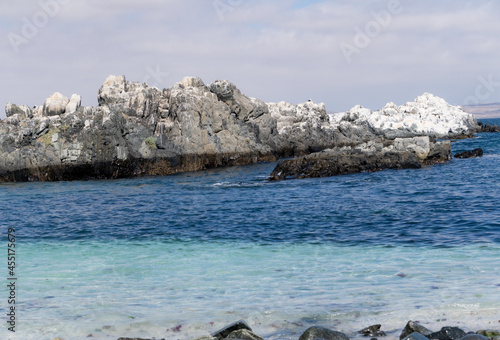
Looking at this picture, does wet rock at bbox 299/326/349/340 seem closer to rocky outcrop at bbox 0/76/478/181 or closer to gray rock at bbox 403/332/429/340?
gray rock at bbox 403/332/429/340

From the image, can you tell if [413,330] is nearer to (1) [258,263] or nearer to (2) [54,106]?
(1) [258,263]

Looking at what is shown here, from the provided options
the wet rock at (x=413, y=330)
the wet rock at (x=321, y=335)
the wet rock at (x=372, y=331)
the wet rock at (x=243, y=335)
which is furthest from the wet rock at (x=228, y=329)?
the wet rock at (x=413, y=330)

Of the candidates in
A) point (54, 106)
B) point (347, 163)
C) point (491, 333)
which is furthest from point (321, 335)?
point (54, 106)

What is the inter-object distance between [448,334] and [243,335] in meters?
3.38

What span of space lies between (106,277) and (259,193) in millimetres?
19560

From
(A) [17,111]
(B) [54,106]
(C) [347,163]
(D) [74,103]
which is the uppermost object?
(D) [74,103]

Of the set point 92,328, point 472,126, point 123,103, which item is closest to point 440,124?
point 472,126

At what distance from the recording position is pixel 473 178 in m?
34.9

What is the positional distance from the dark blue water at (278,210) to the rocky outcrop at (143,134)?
8173 millimetres

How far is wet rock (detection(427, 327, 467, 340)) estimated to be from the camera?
312 inches

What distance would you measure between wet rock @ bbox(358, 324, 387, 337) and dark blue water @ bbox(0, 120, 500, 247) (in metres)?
7.74

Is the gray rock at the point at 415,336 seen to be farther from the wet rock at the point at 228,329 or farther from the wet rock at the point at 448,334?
the wet rock at the point at 228,329

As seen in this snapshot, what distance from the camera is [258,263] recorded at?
14734mm

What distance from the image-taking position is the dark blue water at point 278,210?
18.7m
